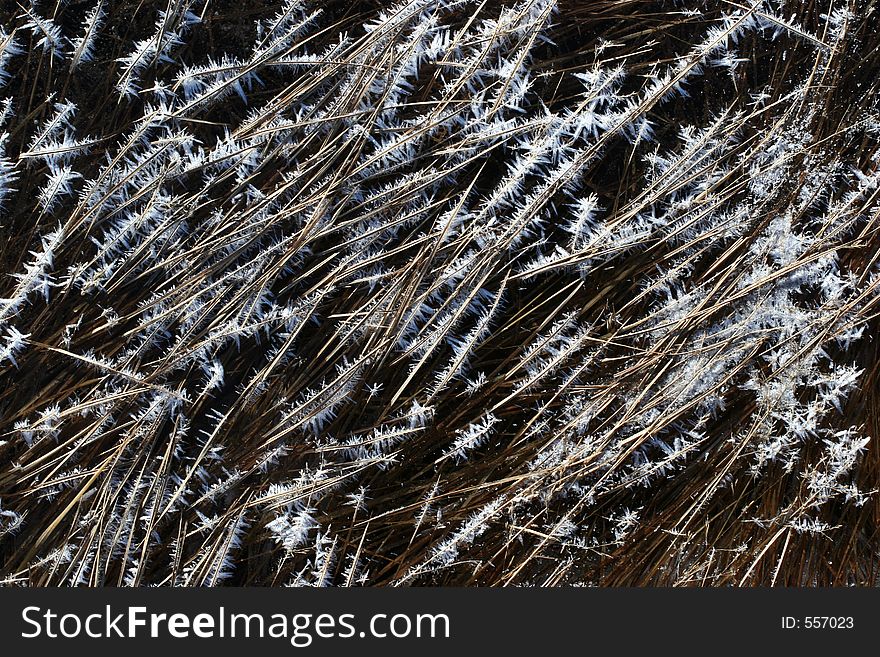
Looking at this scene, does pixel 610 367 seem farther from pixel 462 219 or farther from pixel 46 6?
pixel 46 6

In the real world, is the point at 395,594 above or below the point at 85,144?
below

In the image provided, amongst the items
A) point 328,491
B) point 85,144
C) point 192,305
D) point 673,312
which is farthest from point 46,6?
point 673,312

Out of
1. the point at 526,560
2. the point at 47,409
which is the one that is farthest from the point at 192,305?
the point at 526,560

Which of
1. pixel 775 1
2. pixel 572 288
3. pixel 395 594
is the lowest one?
pixel 395 594

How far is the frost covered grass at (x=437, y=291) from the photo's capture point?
89 cm

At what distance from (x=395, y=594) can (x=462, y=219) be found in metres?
0.59

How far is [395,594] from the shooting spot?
0.90 meters

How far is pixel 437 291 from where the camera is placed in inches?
35.7

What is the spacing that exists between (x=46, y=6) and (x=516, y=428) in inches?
39.6

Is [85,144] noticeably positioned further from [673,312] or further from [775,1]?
[775,1]

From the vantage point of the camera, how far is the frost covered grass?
0.89 m

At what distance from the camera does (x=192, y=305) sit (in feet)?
2.93

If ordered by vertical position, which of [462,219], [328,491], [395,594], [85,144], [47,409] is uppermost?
[85,144]

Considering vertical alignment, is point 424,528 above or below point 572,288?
below
